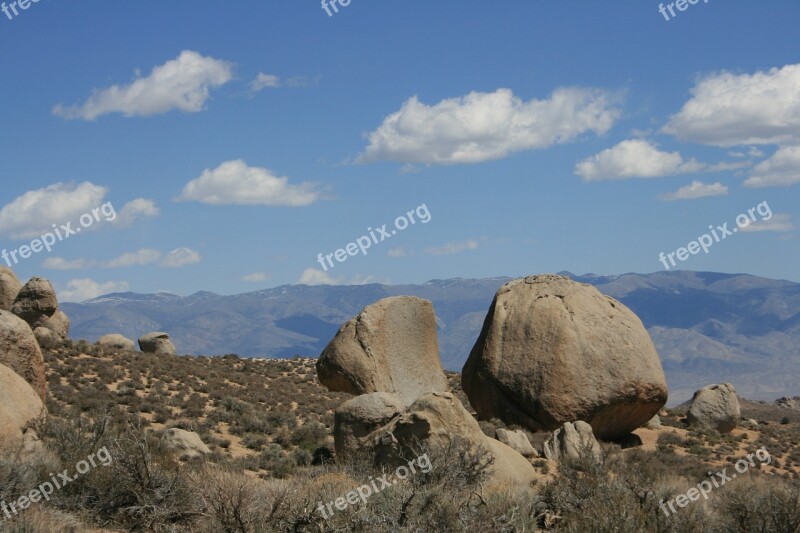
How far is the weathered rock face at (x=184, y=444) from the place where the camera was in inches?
614

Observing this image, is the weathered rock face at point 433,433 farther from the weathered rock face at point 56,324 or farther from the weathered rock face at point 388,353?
the weathered rock face at point 56,324

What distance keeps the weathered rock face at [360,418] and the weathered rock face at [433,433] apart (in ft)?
1.38

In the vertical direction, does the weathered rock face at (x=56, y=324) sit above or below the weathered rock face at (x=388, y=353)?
above

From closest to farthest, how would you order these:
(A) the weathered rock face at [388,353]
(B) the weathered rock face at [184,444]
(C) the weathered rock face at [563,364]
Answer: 1. (B) the weathered rock face at [184,444]
2. (C) the weathered rock face at [563,364]
3. (A) the weathered rock face at [388,353]

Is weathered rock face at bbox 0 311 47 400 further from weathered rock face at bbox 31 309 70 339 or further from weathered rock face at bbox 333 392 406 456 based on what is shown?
weathered rock face at bbox 31 309 70 339

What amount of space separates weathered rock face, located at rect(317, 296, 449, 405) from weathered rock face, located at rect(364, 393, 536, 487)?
8.23 m

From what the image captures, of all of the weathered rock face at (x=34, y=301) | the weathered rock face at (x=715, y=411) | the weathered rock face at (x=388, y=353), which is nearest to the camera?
the weathered rock face at (x=388, y=353)

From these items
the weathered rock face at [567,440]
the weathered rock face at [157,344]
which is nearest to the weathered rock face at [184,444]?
the weathered rock face at [567,440]

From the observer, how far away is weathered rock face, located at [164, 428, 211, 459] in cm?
1559

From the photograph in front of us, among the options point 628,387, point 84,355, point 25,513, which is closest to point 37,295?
point 84,355

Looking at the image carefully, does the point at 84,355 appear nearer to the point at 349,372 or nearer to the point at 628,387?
the point at 349,372

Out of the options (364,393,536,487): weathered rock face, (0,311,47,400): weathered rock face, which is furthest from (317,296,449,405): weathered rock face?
(0,311,47,400): weathered rock face

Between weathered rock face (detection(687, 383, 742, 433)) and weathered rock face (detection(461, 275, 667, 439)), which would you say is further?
weathered rock face (detection(687, 383, 742, 433))

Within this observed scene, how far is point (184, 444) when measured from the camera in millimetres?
15898
